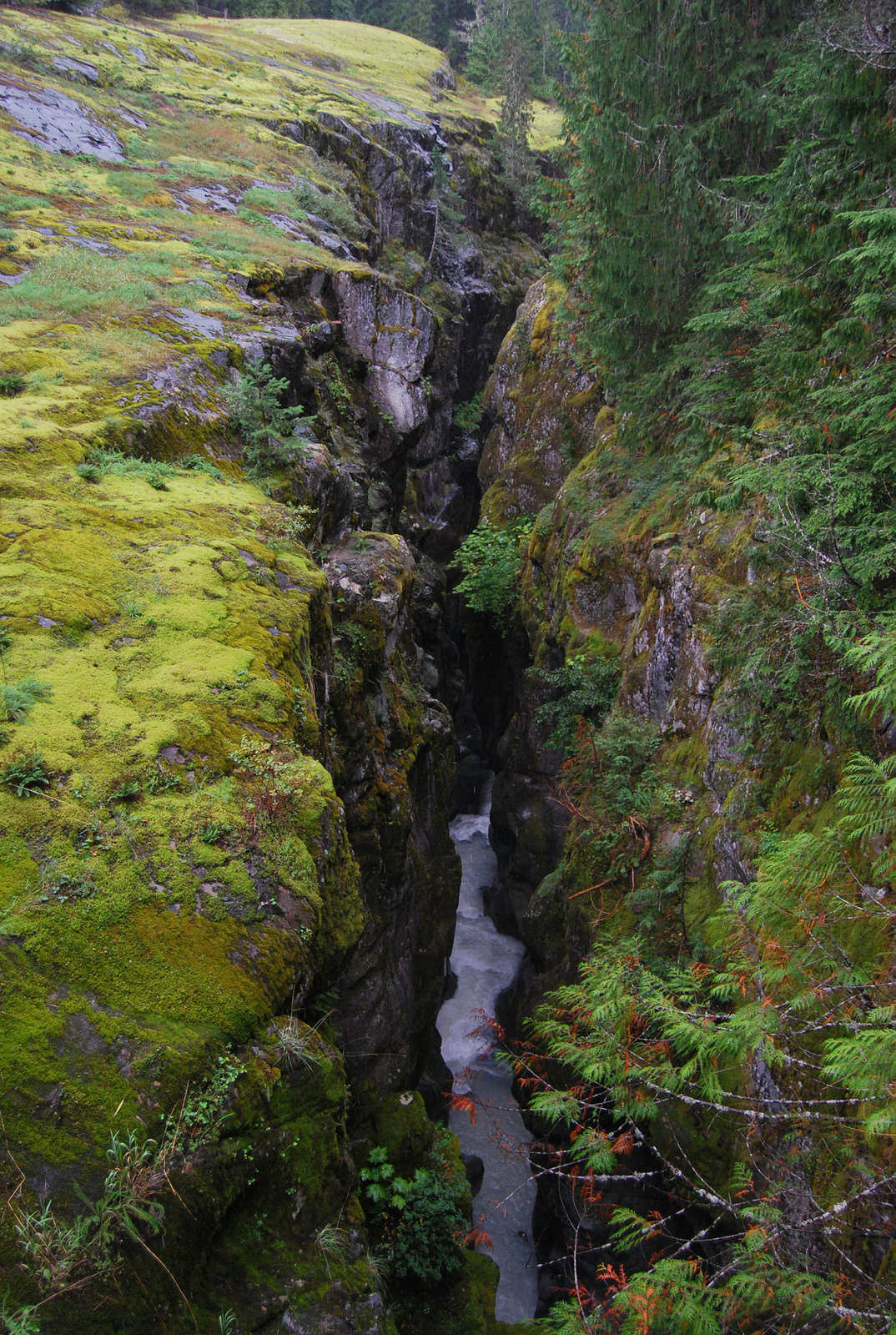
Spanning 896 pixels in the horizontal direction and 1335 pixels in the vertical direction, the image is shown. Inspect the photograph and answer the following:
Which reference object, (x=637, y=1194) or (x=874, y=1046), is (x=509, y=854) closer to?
(x=637, y=1194)

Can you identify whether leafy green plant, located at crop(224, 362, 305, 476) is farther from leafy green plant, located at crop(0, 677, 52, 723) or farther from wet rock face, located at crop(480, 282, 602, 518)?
wet rock face, located at crop(480, 282, 602, 518)

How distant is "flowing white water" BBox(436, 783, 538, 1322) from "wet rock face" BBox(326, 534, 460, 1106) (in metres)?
1.71

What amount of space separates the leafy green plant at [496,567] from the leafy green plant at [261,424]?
951 centimetres

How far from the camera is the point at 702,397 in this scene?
35.6ft

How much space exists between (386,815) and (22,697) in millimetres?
5797

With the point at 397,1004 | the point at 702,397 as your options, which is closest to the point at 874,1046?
the point at 397,1004

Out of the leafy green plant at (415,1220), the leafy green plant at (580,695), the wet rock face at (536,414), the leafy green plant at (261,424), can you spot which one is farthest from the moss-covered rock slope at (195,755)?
the wet rock face at (536,414)

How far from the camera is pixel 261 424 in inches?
402

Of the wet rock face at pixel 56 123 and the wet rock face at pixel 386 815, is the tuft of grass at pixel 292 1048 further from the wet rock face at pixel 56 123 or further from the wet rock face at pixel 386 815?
the wet rock face at pixel 56 123

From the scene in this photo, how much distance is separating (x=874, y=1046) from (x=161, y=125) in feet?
95.0

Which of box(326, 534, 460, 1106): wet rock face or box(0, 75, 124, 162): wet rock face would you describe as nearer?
box(326, 534, 460, 1106): wet rock face

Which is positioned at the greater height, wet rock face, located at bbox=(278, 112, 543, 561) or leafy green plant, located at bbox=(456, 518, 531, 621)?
wet rock face, located at bbox=(278, 112, 543, 561)

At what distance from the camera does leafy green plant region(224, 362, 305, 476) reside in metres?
9.93

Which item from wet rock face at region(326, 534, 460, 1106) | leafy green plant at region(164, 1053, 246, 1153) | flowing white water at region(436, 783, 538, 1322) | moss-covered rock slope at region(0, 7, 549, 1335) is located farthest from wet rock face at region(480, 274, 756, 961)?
leafy green plant at region(164, 1053, 246, 1153)
